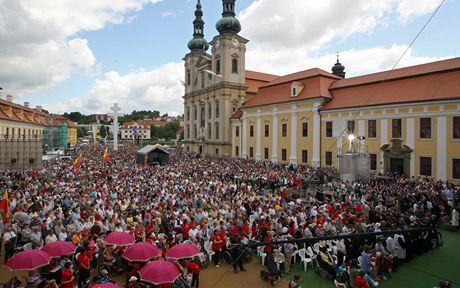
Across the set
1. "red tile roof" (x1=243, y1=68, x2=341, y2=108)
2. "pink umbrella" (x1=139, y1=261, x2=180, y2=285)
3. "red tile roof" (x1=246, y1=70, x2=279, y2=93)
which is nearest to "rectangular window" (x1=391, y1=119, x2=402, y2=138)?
"red tile roof" (x1=243, y1=68, x2=341, y2=108)

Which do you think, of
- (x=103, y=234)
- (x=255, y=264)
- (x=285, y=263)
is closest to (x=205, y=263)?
(x=255, y=264)

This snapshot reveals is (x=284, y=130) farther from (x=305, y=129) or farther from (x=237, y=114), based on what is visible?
(x=237, y=114)

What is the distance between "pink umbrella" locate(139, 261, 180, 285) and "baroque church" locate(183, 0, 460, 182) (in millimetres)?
21604

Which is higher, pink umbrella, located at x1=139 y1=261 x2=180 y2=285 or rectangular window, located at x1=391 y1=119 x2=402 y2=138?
rectangular window, located at x1=391 y1=119 x2=402 y2=138

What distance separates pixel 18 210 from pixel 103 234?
14.4 feet

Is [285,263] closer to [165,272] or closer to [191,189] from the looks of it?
[165,272]

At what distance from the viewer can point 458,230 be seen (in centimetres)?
1366

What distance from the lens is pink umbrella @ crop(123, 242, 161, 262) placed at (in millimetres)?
7734

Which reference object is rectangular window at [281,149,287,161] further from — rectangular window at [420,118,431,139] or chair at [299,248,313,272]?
chair at [299,248,313,272]

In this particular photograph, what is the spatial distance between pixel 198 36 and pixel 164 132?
73.0m

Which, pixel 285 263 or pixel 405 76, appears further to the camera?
pixel 405 76

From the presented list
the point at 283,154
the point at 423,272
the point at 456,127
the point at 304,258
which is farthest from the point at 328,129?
the point at 304,258

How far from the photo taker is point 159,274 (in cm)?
649

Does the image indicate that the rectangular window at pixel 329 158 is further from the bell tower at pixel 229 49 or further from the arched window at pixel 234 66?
the arched window at pixel 234 66
